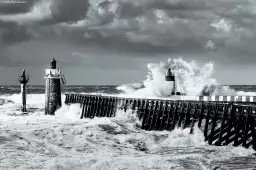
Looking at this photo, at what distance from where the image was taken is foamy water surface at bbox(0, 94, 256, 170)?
43.7ft

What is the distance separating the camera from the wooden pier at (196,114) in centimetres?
1726

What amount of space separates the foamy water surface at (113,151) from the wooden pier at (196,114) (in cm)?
70

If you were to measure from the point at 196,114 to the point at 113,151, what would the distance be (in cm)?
586

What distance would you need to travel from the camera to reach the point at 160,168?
12938mm

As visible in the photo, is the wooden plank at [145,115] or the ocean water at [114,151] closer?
the ocean water at [114,151]

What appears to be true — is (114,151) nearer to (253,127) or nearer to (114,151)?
(114,151)

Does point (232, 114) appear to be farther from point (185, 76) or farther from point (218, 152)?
point (185, 76)

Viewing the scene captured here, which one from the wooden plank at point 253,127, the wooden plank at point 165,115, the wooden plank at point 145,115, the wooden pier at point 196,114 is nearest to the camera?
the wooden plank at point 253,127

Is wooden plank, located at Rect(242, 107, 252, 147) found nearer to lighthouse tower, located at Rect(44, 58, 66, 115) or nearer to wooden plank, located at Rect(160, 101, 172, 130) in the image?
wooden plank, located at Rect(160, 101, 172, 130)

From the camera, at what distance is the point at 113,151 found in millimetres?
16094

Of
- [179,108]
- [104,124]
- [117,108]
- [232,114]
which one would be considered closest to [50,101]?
[117,108]

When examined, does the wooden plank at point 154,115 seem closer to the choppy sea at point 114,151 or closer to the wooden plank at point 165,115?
the wooden plank at point 165,115

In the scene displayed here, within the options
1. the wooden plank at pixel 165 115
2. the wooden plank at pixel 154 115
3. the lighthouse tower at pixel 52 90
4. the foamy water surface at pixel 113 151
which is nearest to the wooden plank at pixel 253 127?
the foamy water surface at pixel 113 151

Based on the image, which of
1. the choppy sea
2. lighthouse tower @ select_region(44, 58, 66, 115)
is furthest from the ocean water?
lighthouse tower @ select_region(44, 58, 66, 115)
